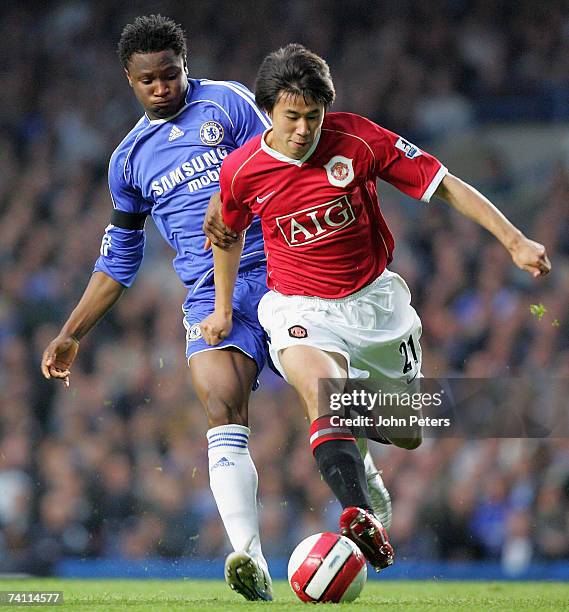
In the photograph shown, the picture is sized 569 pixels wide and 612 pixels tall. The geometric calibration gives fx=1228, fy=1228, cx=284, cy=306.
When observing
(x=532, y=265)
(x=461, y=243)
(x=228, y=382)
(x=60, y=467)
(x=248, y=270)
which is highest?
(x=532, y=265)

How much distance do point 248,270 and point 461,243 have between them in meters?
5.28

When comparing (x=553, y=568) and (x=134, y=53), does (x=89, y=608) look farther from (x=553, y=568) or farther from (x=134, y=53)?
(x=553, y=568)

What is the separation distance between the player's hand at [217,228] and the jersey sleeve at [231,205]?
0.03m

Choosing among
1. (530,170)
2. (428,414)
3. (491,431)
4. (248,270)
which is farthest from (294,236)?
(530,170)

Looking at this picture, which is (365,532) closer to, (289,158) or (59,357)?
(289,158)

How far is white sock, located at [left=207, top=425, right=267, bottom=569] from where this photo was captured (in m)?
4.85

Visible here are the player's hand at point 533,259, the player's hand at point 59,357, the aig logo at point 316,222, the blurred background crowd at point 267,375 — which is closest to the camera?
the player's hand at point 533,259

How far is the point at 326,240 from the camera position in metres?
4.93

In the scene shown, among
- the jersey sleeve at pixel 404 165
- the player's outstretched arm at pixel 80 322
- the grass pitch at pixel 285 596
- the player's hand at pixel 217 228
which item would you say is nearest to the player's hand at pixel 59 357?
the player's outstretched arm at pixel 80 322

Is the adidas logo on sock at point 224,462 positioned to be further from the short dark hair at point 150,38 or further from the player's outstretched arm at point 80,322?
the short dark hair at point 150,38

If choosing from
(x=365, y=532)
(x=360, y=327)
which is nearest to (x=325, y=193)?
(x=360, y=327)

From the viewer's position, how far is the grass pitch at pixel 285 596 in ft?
14.1

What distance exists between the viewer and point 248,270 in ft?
18.1

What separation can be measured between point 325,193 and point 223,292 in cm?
61
